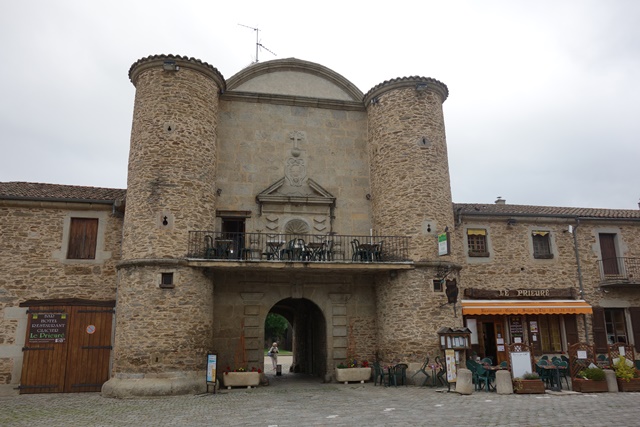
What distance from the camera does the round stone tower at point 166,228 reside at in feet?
42.0

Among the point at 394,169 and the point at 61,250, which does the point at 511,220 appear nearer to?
the point at 394,169

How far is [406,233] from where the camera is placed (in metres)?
15.1

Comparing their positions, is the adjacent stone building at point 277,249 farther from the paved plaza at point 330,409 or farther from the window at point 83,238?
the paved plaza at point 330,409

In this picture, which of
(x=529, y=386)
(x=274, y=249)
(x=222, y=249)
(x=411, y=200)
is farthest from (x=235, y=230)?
(x=529, y=386)

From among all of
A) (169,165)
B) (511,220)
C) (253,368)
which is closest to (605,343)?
(511,220)

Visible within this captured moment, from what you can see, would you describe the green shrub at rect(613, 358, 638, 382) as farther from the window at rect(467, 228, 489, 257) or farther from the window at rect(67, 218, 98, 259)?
the window at rect(67, 218, 98, 259)

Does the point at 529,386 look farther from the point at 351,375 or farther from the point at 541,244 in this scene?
the point at 541,244

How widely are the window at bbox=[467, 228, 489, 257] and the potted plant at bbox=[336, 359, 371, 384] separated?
5.63 metres

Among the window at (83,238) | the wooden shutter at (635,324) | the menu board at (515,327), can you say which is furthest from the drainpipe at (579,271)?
the window at (83,238)

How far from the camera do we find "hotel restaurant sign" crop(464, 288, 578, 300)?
655 inches

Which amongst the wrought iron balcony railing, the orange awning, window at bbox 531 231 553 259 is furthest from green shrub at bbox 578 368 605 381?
window at bbox 531 231 553 259

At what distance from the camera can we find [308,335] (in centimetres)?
1880

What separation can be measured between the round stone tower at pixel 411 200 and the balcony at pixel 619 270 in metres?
6.31

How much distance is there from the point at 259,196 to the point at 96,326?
19.6ft
